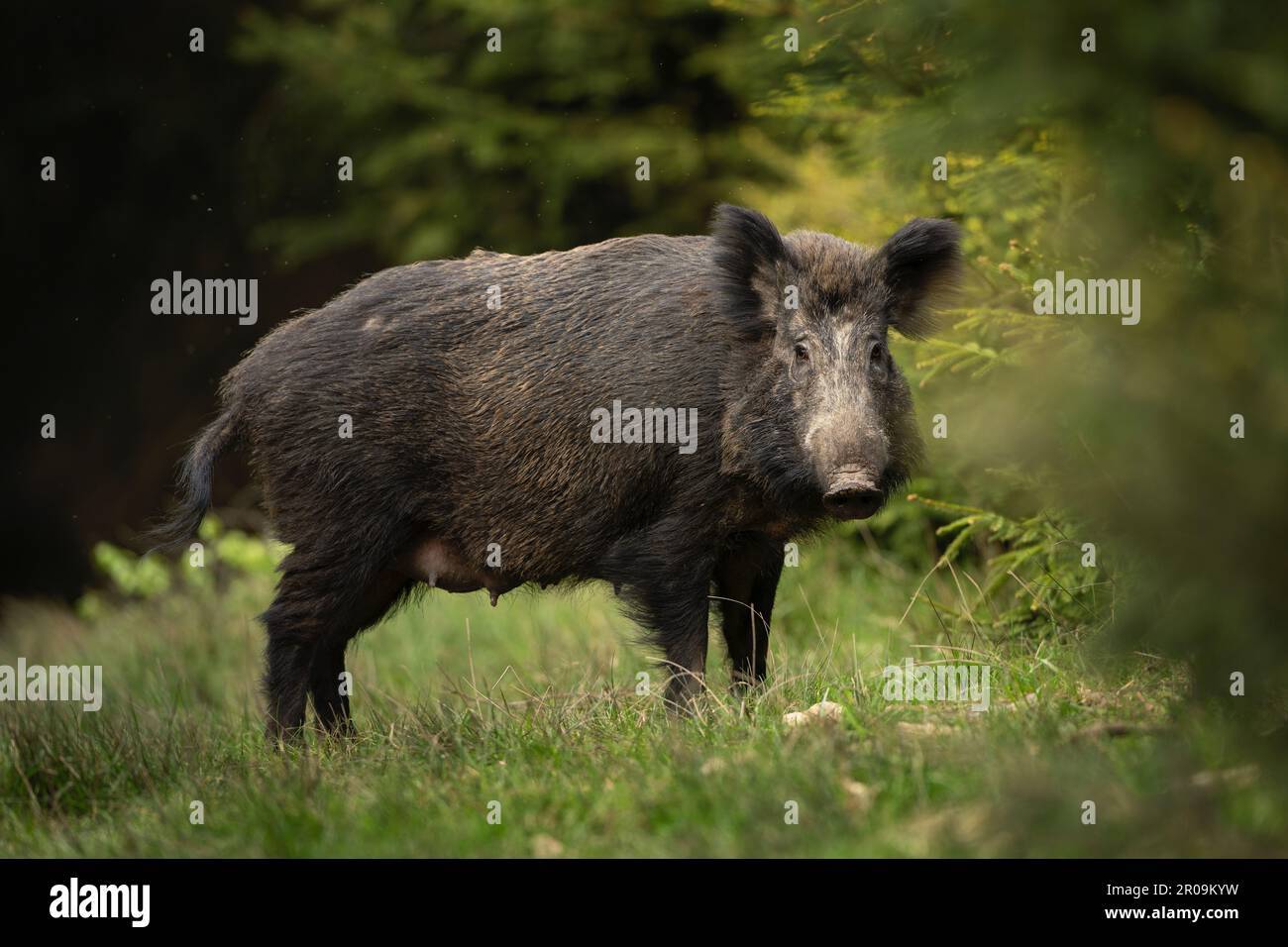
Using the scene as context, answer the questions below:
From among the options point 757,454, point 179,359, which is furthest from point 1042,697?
point 179,359

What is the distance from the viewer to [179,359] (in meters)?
12.8

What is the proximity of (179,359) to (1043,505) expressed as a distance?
895 centimetres

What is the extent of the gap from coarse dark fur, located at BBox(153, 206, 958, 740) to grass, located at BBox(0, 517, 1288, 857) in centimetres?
44

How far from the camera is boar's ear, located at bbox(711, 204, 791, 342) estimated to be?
17.8 ft

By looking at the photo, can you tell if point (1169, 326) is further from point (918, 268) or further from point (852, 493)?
point (918, 268)

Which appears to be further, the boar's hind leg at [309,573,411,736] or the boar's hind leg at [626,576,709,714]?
the boar's hind leg at [309,573,411,736]

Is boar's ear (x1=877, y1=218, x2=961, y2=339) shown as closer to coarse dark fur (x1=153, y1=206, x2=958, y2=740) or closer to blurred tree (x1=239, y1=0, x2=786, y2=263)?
coarse dark fur (x1=153, y1=206, x2=958, y2=740)

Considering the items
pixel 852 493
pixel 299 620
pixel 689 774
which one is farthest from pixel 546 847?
pixel 299 620

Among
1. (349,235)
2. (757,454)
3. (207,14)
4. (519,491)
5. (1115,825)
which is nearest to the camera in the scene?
(1115,825)

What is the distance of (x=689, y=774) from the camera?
3877 mm

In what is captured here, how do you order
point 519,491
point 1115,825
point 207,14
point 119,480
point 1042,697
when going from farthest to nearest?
point 119,480 → point 207,14 → point 519,491 → point 1042,697 → point 1115,825

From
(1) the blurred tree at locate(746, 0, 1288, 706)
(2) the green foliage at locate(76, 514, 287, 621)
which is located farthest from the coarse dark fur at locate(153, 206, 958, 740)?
(2) the green foliage at locate(76, 514, 287, 621)

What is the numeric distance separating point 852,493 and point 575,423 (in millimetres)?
1247

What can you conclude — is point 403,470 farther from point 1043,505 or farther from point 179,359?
point 179,359
